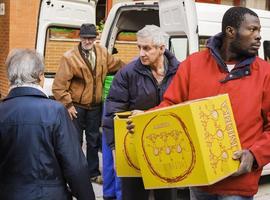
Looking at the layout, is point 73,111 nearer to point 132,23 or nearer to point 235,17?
point 132,23

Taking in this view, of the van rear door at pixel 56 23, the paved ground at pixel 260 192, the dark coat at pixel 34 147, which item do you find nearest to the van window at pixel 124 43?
the van rear door at pixel 56 23

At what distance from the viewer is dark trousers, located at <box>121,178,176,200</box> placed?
4.25 metres

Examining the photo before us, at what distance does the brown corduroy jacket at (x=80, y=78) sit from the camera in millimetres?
6137

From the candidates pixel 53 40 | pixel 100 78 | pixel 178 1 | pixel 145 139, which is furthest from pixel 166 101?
pixel 53 40

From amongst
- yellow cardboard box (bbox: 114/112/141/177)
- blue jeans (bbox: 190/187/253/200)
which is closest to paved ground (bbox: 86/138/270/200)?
yellow cardboard box (bbox: 114/112/141/177)

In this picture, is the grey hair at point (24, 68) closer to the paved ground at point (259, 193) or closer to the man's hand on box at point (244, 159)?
the man's hand on box at point (244, 159)

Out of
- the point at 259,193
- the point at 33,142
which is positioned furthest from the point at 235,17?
the point at 259,193

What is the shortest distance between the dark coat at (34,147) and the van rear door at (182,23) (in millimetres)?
2333

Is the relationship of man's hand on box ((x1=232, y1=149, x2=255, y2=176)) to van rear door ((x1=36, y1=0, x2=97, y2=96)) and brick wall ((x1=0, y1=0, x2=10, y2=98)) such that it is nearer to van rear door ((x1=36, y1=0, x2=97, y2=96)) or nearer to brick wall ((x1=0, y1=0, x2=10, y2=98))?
van rear door ((x1=36, y1=0, x2=97, y2=96))

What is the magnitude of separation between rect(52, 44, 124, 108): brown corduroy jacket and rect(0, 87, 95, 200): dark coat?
3.05m

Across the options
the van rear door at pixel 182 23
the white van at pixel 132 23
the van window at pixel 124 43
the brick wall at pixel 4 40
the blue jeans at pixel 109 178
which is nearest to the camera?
the van rear door at pixel 182 23

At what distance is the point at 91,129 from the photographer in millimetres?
6535

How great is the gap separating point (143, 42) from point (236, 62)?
106 centimetres

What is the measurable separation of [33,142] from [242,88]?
3.88ft
